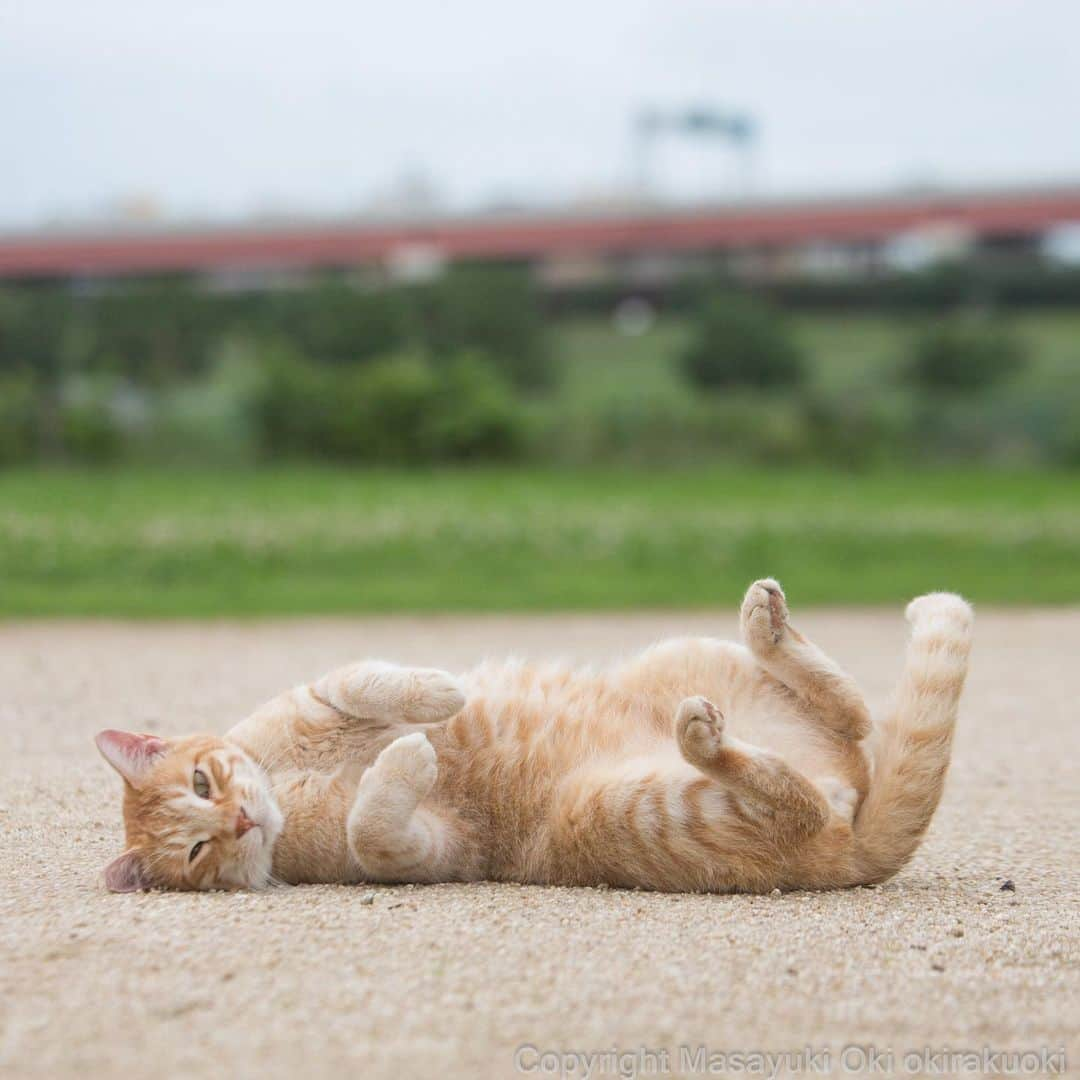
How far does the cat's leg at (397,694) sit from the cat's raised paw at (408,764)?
0.64ft

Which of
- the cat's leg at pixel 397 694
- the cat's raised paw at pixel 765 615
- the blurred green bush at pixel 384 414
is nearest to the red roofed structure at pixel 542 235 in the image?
the blurred green bush at pixel 384 414

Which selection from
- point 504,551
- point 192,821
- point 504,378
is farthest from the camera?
point 504,378

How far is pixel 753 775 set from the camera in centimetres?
356

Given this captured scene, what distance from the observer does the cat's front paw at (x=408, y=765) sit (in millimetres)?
3641

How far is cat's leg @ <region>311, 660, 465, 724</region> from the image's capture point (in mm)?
3846

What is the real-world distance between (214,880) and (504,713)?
0.92 meters

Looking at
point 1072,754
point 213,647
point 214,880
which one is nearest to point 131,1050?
point 214,880

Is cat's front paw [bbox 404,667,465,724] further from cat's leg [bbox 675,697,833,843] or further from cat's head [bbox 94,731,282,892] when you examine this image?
cat's leg [bbox 675,697,833,843]

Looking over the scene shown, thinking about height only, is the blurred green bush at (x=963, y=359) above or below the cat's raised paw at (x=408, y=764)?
above

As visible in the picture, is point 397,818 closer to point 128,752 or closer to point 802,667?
point 128,752

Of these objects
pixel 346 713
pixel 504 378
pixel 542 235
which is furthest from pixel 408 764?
pixel 542 235

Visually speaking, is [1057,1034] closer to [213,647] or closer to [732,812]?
[732,812]

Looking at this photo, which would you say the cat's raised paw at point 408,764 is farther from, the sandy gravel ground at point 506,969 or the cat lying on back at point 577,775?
the sandy gravel ground at point 506,969

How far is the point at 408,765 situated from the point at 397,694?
0.93 feet
